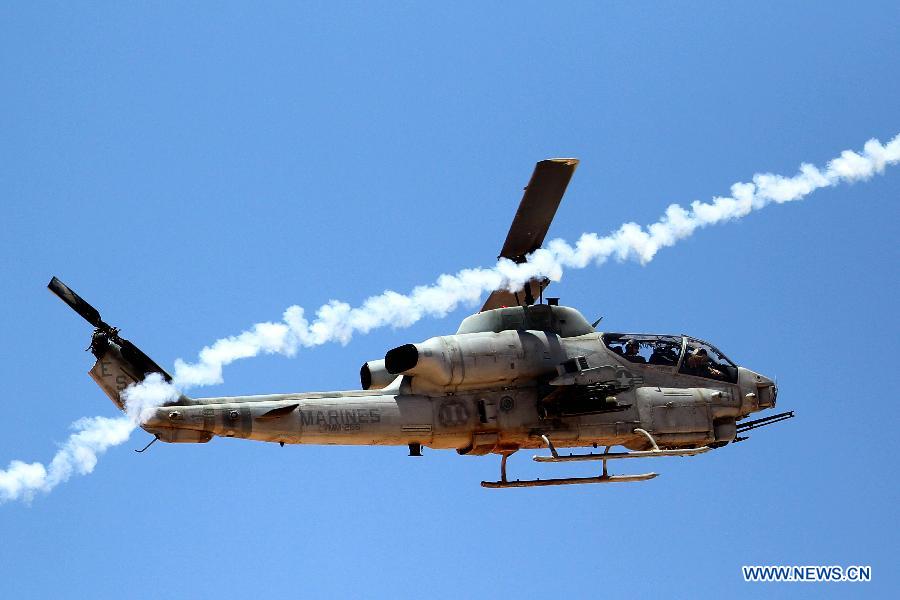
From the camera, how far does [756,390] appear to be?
3434cm

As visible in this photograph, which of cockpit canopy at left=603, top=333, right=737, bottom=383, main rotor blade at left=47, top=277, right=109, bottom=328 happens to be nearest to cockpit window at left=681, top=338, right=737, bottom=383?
cockpit canopy at left=603, top=333, right=737, bottom=383

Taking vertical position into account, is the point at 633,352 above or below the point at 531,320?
below

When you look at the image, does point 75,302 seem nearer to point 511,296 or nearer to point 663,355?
point 511,296

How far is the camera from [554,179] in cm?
3170

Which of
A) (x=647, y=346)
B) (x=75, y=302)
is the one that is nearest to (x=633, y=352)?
(x=647, y=346)

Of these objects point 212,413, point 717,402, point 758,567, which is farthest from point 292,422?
point 758,567

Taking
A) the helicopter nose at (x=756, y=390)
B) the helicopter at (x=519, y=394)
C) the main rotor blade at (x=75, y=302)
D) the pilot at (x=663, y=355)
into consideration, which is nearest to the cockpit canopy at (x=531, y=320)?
the helicopter at (x=519, y=394)

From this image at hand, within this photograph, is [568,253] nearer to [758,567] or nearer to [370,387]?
[370,387]

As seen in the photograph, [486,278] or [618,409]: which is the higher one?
[486,278]

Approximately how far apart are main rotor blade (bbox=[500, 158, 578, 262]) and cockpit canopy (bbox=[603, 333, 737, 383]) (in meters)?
2.50

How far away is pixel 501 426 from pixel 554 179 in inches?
191

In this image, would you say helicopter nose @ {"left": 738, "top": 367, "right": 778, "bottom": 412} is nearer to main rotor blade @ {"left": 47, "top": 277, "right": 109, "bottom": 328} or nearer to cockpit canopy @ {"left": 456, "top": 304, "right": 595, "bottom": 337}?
cockpit canopy @ {"left": 456, "top": 304, "right": 595, "bottom": 337}

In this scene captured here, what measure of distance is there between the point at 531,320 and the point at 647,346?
2.55 meters

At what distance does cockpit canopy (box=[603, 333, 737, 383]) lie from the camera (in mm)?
33188
